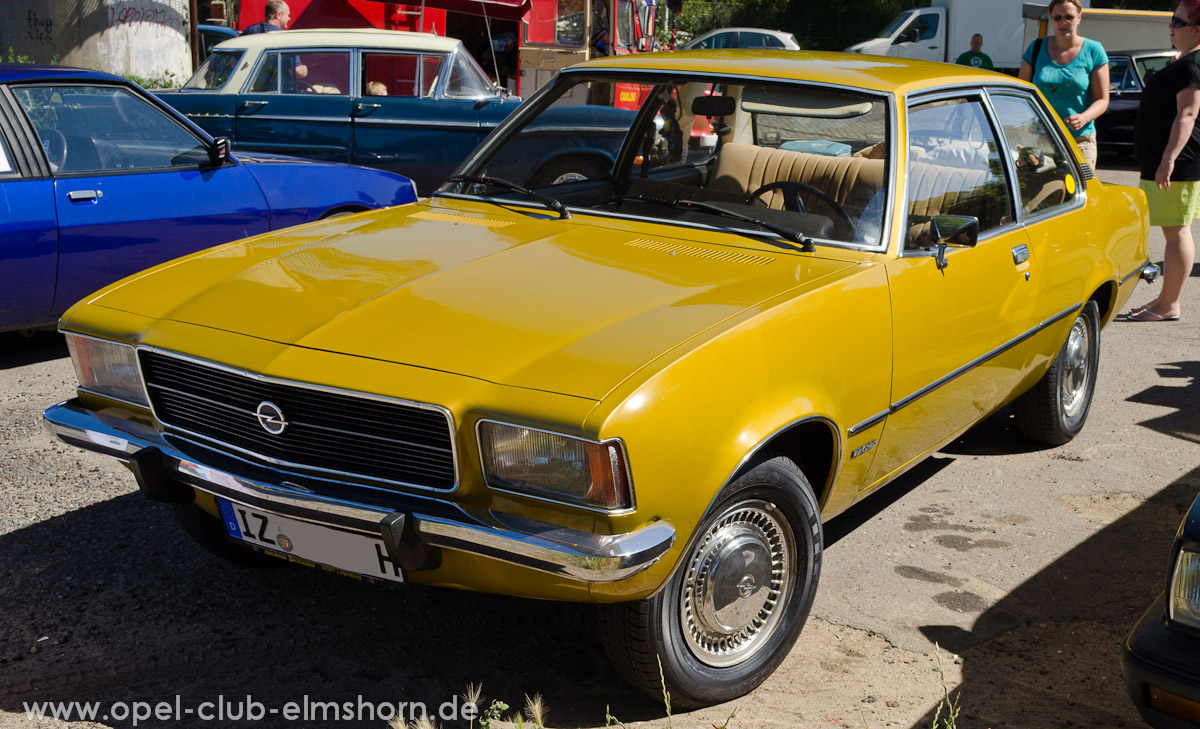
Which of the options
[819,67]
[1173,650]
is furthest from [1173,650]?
[819,67]

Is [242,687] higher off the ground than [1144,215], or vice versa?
[1144,215]

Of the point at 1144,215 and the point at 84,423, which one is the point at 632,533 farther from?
the point at 1144,215

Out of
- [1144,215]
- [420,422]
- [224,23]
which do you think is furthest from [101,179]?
[224,23]

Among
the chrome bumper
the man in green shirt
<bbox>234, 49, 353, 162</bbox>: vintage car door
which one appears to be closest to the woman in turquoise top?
<bbox>234, 49, 353, 162</bbox>: vintage car door

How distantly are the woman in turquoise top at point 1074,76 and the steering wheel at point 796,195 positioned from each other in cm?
415

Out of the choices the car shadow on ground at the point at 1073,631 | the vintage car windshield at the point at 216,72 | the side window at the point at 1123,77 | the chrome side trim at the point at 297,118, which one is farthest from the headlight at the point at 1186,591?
the side window at the point at 1123,77

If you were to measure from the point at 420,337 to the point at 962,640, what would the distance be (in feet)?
6.15

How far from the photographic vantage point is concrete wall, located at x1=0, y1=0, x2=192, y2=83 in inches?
607

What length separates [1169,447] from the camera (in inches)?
197

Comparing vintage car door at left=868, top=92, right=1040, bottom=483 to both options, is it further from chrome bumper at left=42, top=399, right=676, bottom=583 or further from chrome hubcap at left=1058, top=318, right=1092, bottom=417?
chrome bumper at left=42, top=399, right=676, bottom=583

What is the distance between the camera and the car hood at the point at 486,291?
2639 mm

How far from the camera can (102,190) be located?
551 cm

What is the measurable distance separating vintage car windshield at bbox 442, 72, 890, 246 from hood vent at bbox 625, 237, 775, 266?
0.22 meters

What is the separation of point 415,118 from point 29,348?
3979 mm
